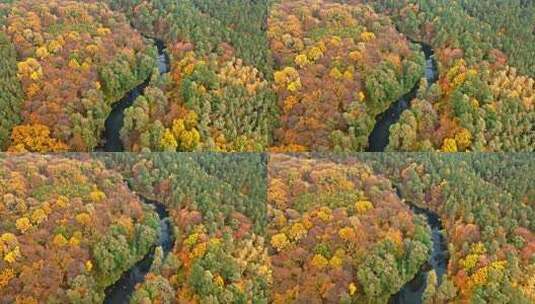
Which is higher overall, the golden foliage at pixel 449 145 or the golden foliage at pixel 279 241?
the golden foliage at pixel 449 145

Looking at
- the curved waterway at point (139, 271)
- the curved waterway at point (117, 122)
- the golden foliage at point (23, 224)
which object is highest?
the curved waterway at point (117, 122)

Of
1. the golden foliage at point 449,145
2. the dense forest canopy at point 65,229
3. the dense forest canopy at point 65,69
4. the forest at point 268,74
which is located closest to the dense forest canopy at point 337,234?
the forest at point 268,74

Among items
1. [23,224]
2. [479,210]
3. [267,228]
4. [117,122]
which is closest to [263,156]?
[267,228]

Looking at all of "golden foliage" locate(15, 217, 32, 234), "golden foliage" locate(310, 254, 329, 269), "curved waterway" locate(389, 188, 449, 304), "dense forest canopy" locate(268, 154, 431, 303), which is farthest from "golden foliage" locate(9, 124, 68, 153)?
"curved waterway" locate(389, 188, 449, 304)

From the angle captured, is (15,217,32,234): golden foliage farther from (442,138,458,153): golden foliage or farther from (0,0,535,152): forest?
(442,138,458,153): golden foliage

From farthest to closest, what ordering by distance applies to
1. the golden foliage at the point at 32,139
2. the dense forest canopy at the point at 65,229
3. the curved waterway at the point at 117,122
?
the curved waterway at the point at 117,122 < the golden foliage at the point at 32,139 < the dense forest canopy at the point at 65,229

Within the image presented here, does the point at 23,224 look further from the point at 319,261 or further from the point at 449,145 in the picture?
the point at 449,145

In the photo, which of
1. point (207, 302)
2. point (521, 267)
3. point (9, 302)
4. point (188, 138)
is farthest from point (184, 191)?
point (521, 267)

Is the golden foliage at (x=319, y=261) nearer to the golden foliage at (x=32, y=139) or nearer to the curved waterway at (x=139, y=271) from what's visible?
the curved waterway at (x=139, y=271)
